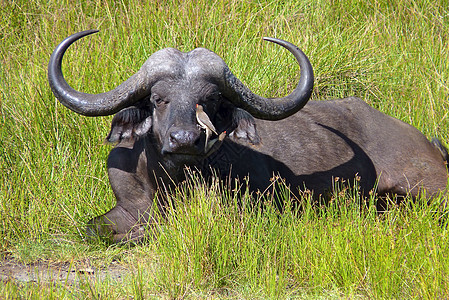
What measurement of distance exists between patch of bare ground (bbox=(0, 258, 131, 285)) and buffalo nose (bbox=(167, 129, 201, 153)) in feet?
2.72

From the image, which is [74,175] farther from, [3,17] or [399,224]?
[3,17]

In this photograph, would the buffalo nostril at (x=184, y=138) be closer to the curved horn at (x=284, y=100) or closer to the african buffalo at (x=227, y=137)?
the african buffalo at (x=227, y=137)

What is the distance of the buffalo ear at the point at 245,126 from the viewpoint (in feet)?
15.5

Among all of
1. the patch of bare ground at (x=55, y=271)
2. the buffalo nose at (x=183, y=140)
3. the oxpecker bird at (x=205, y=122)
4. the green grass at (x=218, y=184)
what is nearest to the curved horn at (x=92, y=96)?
the oxpecker bird at (x=205, y=122)

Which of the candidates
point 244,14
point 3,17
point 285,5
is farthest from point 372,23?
point 3,17

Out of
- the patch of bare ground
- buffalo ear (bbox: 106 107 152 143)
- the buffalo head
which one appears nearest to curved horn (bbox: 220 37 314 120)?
the buffalo head

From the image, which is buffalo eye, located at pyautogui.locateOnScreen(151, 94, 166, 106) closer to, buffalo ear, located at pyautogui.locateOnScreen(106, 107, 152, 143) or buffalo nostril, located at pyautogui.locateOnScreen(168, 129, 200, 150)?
buffalo ear, located at pyautogui.locateOnScreen(106, 107, 152, 143)

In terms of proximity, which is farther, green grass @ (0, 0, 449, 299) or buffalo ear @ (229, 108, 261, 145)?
buffalo ear @ (229, 108, 261, 145)

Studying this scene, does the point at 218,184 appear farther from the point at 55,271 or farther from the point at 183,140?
the point at 55,271

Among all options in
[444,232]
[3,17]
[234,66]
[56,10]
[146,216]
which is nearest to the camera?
[444,232]

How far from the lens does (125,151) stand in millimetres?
5016

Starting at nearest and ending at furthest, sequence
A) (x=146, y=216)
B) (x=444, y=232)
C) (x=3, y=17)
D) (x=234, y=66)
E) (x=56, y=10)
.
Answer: (x=444, y=232) < (x=146, y=216) < (x=234, y=66) < (x=56, y=10) < (x=3, y=17)

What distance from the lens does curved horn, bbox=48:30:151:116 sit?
446 centimetres

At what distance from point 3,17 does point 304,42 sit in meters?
3.51
